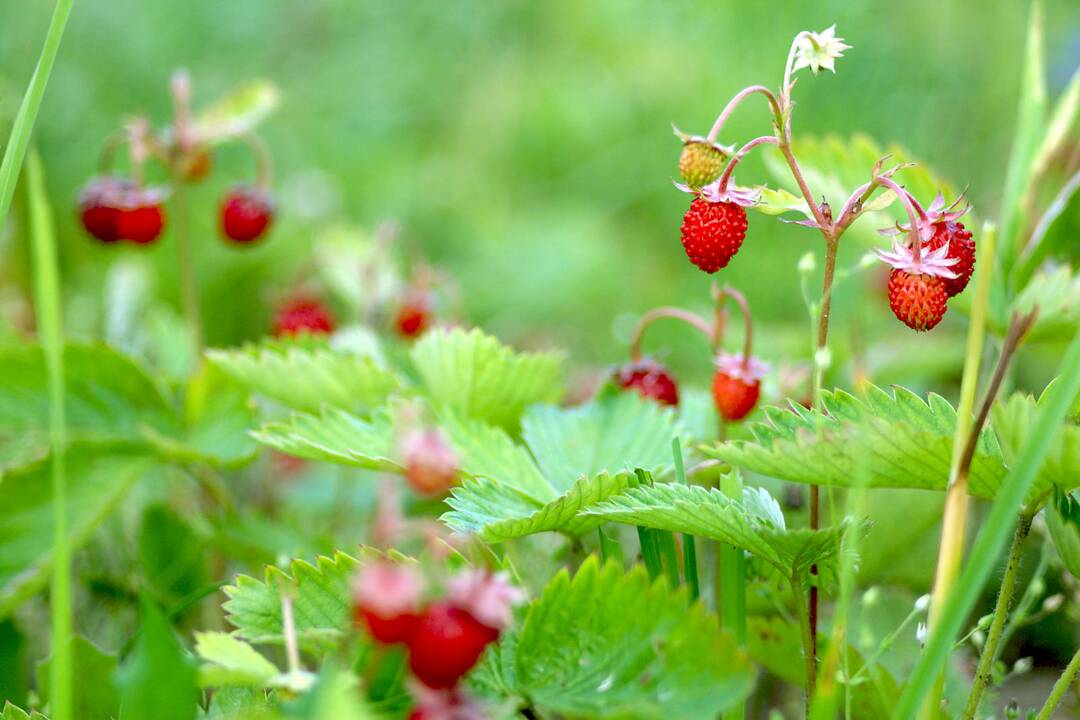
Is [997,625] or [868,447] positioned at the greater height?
[868,447]

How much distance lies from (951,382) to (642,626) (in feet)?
5.45

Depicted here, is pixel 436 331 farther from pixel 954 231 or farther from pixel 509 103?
pixel 509 103

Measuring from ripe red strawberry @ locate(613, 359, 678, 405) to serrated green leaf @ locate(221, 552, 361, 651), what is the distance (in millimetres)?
452

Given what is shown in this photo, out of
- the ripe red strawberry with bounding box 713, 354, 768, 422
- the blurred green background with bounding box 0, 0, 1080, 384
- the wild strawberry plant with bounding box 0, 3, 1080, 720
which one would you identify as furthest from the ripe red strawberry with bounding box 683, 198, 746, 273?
the blurred green background with bounding box 0, 0, 1080, 384

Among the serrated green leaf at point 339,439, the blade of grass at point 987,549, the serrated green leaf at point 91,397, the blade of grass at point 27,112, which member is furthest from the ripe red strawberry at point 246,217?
the blade of grass at point 987,549

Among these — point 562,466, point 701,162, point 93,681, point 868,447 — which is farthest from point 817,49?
point 93,681

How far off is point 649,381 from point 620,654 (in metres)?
0.51

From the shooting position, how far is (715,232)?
90 centimetres

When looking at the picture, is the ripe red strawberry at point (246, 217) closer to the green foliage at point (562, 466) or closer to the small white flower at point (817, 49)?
the green foliage at point (562, 466)

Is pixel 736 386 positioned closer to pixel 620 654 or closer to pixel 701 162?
pixel 701 162

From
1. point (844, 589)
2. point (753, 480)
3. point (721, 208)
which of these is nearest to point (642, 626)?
point (844, 589)

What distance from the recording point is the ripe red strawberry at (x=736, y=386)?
43.1 inches

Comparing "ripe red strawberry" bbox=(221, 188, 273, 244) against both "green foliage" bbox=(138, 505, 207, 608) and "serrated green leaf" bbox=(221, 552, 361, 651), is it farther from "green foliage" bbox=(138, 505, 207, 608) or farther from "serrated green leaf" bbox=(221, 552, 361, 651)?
"serrated green leaf" bbox=(221, 552, 361, 651)

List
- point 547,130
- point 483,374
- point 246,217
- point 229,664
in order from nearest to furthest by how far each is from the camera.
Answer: point 229,664, point 483,374, point 246,217, point 547,130
